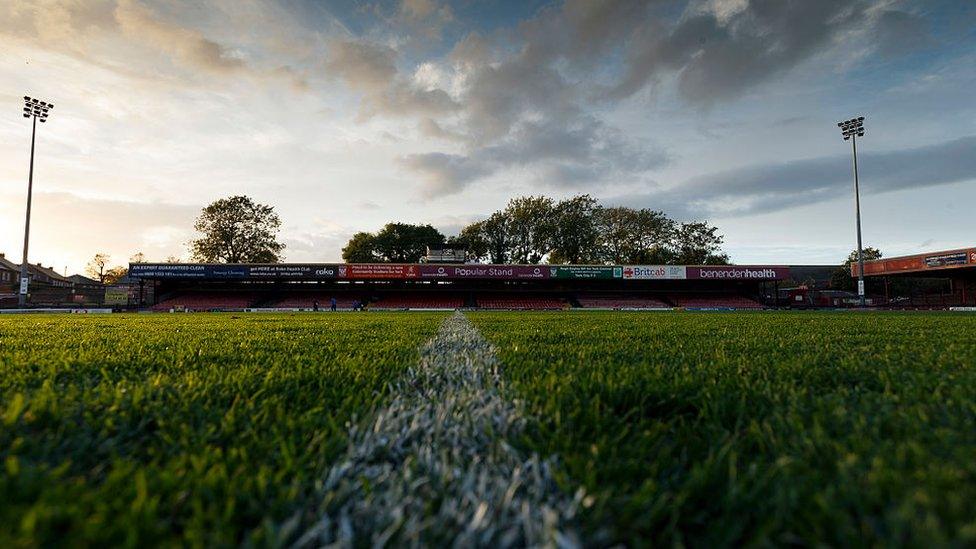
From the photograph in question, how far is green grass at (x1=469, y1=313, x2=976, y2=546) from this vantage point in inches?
A: 27.2

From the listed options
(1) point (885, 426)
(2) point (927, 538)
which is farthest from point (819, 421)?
(2) point (927, 538)

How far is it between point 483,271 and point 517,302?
3.64 metres

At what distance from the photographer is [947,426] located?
1198 millimetres

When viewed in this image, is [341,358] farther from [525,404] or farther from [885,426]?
[885,426]

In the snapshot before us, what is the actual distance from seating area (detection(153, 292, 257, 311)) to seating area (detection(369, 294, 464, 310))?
30.6 feet

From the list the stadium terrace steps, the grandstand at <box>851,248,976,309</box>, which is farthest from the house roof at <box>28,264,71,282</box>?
the grandstand at <box>851,248,976,309</box>

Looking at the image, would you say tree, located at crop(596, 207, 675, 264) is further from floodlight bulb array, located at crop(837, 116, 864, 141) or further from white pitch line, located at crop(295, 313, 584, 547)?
white pitch line, located at crop(295, 313, 584, 547)

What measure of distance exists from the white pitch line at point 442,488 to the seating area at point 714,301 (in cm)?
3520

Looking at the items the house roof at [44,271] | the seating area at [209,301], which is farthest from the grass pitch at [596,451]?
the house roof at [44,271]

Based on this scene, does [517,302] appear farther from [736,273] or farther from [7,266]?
[7,266]

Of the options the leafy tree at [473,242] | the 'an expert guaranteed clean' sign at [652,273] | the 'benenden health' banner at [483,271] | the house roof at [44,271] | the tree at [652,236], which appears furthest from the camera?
the house roof at [44,271]

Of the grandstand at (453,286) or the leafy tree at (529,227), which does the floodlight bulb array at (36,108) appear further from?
the leafy tree at (529,227)

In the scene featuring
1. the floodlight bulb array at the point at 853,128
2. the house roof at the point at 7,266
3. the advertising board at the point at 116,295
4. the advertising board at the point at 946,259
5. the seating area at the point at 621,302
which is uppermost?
the floodlight bulb array at the point at 853,128

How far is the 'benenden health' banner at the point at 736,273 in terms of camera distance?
3419cm
